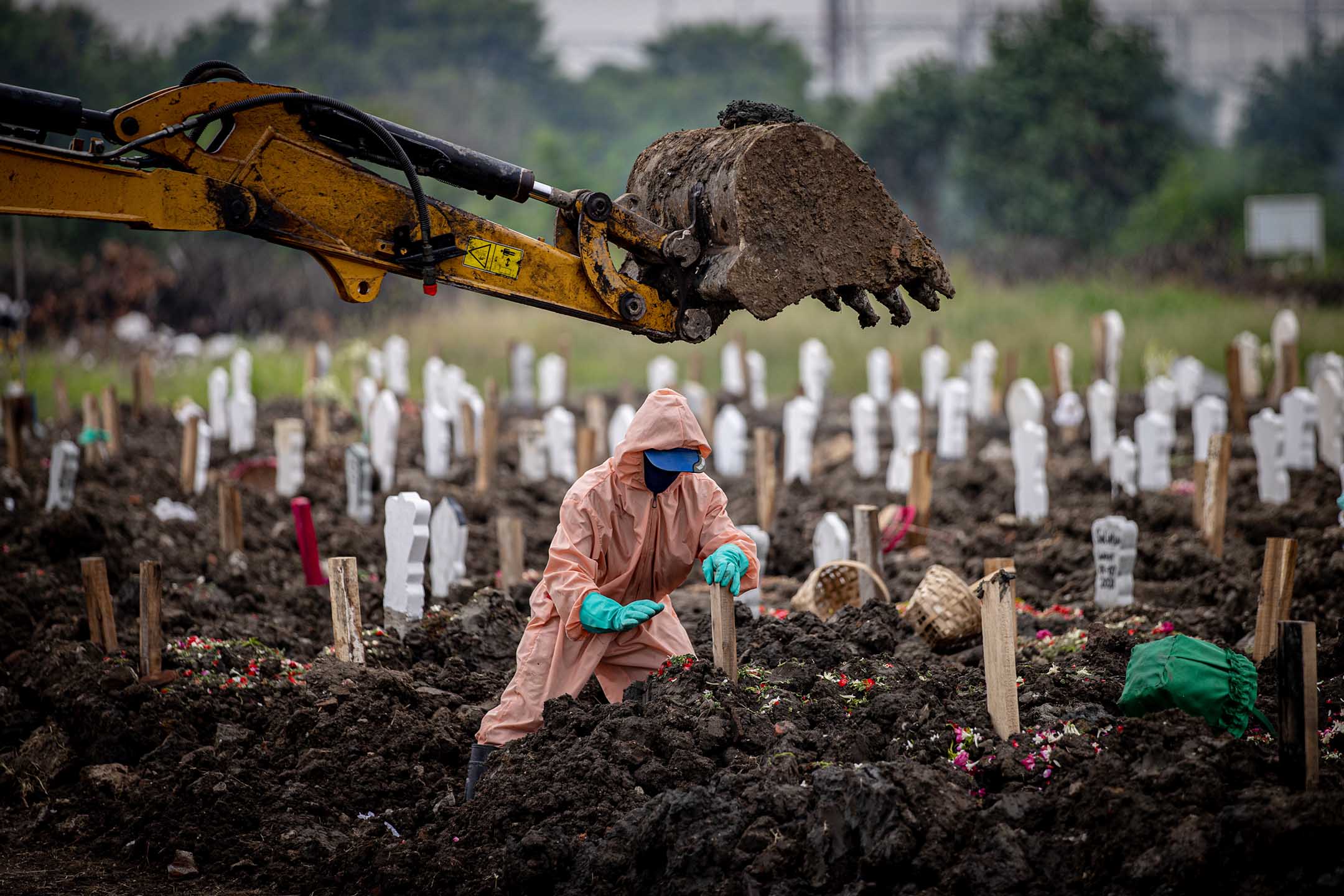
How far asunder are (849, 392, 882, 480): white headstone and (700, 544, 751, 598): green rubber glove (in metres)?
6.48

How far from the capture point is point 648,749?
14.7 feet

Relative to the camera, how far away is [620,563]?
5.02m

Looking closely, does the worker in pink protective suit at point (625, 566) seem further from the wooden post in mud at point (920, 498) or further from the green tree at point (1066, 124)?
the green tree at point (1066, 124)

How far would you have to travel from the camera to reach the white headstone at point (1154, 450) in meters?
9.64

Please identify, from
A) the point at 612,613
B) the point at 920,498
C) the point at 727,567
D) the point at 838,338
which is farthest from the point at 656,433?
the point at 838,338

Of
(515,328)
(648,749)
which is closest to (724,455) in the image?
(648,749)

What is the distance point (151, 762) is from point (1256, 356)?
12.7 meters

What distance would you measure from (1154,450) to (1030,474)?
1263mm

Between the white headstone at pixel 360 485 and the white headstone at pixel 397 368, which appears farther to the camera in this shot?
the white headstone at pixel 397 368

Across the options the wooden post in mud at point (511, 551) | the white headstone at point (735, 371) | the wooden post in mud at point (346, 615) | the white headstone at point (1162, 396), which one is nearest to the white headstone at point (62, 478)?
the wooden post in mud at point (511, 551)

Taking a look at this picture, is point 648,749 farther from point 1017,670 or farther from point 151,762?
point 151,762

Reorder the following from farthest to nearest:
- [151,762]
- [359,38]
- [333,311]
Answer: [359,38] < [333,311] < [151,762]

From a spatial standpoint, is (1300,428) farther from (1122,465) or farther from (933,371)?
(933,371)

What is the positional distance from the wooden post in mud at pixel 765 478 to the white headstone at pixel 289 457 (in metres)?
3.67
